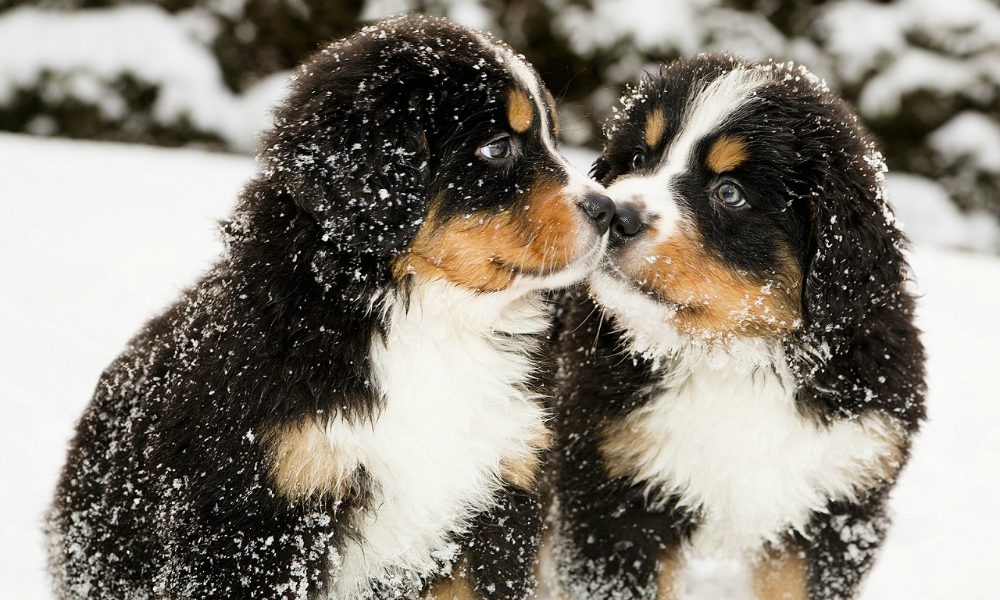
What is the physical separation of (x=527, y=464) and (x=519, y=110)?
943mm

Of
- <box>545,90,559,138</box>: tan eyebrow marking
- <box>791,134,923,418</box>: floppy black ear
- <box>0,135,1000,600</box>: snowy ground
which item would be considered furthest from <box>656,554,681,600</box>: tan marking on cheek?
<box>545,90,559,138</box>: tan eyebrow marking

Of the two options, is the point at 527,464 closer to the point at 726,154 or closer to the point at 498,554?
the point at 498,554

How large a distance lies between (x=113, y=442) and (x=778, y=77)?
2.21m

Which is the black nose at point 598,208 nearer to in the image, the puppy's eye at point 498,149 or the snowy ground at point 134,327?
the puppy's eye at point 498,149

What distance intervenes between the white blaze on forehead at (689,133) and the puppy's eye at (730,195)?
0.12 metres

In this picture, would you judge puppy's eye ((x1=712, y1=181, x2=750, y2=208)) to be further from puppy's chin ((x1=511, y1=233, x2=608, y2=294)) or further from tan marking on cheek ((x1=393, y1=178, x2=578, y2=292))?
tan marking on cheek ((x1=393, y1=178, x2=578, y2=292))

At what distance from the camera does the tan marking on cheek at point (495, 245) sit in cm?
261

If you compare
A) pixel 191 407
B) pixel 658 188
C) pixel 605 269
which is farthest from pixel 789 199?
pixel 191 407

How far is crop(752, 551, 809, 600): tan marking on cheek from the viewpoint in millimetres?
3279

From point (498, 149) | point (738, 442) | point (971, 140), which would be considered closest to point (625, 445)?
point (738, 442)

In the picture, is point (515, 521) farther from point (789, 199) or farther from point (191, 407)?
point (789, 199)

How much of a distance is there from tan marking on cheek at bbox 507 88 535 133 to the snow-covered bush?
18.6ft

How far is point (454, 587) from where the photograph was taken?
2867mm

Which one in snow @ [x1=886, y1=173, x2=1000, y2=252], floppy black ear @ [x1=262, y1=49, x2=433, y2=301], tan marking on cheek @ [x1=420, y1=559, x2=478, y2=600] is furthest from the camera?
snow @ [x1=886, y1=173, x2=1000, y2=252]
